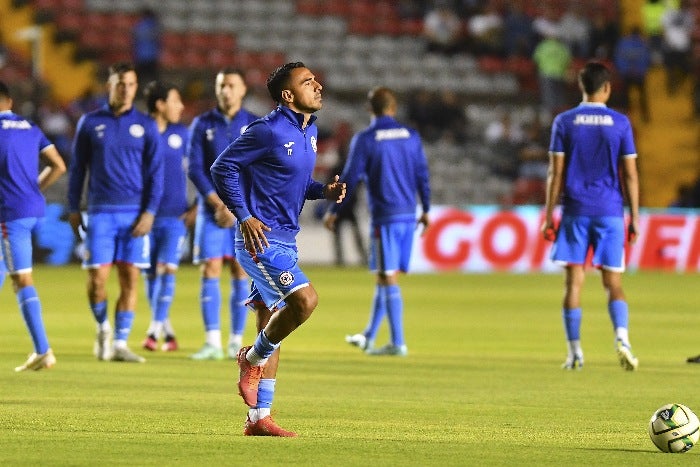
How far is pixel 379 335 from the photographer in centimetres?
1616

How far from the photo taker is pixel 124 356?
12.6 meters

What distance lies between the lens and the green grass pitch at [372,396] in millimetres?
7508

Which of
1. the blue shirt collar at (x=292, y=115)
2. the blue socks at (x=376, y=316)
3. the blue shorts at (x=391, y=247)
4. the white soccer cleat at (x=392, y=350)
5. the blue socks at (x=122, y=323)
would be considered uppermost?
the blue shirt collar at (x=292, y=115)

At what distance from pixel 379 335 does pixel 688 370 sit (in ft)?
14.8

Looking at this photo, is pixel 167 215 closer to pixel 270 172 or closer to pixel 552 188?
pixel 552 188

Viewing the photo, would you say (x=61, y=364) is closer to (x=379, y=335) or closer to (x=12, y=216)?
(x=12, y=216)

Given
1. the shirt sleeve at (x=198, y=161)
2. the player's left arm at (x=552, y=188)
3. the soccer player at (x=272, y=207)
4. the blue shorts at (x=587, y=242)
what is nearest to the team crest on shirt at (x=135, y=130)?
the shirt sleeve at (x=198, y=161)

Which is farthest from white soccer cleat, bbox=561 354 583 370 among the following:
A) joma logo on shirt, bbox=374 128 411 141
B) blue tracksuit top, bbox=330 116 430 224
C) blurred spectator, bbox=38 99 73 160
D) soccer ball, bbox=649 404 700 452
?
blurred spectator, bbox=38 99 73 160

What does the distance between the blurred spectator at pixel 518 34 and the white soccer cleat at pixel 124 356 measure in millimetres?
21740

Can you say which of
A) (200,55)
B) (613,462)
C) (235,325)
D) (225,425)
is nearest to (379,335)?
(235,325)

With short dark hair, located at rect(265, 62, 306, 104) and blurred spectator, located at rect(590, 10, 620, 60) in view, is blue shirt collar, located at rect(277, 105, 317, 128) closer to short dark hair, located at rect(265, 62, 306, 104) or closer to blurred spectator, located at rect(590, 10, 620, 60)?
short dark hair, located at rect(265, 62, 306, 104)

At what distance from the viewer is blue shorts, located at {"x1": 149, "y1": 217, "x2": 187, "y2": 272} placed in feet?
46.9

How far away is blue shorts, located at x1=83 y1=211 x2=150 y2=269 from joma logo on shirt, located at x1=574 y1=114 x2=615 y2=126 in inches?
142

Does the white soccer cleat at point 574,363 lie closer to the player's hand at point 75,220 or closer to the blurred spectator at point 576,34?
the player's hand at point 75,220
